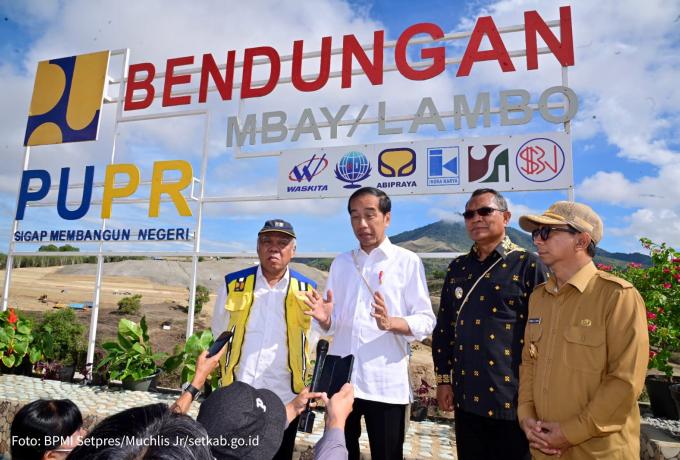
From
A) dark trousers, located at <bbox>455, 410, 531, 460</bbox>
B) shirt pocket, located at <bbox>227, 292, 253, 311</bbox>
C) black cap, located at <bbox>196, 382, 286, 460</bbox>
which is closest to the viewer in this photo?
black cap, located at <bbox>196, 382, 286, 460</bbox>

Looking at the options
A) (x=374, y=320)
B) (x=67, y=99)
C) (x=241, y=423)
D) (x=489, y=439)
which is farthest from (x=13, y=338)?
(x=489, y=439)

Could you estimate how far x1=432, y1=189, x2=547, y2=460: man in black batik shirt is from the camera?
83.6 inches

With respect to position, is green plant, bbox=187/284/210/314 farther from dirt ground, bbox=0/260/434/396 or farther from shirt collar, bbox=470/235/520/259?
shirt collar, bbox=470/235/520/259

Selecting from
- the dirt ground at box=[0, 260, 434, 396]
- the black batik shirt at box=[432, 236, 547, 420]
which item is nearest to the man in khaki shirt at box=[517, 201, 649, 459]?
the black batik shirt at box=[432, 236, 547, 420]

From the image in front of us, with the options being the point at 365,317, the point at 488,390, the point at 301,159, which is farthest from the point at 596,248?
the point at 301,159

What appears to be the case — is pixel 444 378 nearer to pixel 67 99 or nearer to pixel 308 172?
pixel 308 172

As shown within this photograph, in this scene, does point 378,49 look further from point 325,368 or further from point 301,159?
point 325,368

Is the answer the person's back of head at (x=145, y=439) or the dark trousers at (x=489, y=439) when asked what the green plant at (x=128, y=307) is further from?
the person's back of head at (x=145, y=439)

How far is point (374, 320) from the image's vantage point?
2.44 meters

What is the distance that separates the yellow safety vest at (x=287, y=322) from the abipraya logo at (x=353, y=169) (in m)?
3.15

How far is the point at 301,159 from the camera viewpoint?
580 centimetres

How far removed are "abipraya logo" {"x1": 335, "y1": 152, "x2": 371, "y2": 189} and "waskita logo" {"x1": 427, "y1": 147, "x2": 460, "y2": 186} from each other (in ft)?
2.62

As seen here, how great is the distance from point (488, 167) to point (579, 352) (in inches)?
145

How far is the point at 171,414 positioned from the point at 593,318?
1.65m
